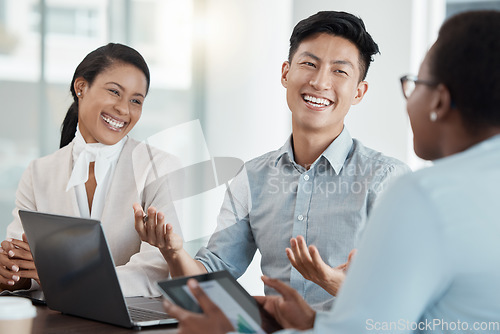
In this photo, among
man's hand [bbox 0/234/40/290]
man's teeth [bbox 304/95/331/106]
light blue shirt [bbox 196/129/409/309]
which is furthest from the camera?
man's teeth [bbox 304/95/331/106]

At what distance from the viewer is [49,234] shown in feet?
4.31

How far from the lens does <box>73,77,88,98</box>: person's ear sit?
6.90 feet

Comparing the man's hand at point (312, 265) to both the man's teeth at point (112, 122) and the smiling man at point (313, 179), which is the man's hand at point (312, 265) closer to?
the smiling man at point (313, 179)

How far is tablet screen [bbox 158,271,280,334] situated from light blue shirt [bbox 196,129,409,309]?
0.65 m

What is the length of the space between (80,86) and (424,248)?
1.64 meters

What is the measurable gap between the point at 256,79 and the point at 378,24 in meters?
0.99

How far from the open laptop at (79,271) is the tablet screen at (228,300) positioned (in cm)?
23

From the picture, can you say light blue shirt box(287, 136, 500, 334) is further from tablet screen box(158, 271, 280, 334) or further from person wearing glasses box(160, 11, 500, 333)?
tablet screen box(158, 271, 280, 334)

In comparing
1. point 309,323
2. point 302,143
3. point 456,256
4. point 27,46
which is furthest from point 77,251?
point 27,46

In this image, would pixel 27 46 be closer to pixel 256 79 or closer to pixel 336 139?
pixel 256 79

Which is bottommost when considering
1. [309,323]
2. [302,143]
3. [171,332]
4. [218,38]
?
[171,332]

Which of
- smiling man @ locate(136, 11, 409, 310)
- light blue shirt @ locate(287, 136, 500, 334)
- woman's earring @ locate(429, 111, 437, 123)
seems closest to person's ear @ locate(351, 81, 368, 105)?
smiling man @ locate(136, 11, 409, 310)

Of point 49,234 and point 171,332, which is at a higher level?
point 49,234

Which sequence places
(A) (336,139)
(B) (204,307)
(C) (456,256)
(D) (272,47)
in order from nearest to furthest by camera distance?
(C) (456,256), (B) (204,307), (A) (336,139), (D) (272,47)
